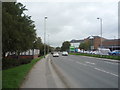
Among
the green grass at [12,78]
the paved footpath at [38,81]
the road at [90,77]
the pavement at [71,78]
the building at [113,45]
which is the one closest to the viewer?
the green grass at [12,78]

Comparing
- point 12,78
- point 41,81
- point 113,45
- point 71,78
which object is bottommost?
point 71,78

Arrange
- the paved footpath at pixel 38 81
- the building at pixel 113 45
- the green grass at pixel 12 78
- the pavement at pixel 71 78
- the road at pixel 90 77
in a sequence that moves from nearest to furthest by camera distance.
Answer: the green grass at pixel 12 78
the paved footpath at pixel 38 81
the pavement at pixel 71 78
the road at pixel 90 77
the building at pixel 113 45

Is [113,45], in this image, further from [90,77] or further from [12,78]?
[12,78]

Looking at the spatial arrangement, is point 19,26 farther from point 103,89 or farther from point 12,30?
point 103,89

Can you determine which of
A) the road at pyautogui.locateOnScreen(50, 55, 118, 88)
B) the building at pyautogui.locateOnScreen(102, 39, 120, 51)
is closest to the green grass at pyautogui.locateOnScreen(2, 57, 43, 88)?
the road at pyautogui.locateOnScreen(50, 55, 118, 88)

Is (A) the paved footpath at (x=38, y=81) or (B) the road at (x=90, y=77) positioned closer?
(A) the paved footpath at (x=38, y=81)

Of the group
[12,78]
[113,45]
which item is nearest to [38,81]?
[12,78]

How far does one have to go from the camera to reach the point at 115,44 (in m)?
126

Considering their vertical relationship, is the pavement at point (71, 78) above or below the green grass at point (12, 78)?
below

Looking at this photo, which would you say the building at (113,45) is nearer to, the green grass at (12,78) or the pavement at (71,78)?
the pavement at (71,78)

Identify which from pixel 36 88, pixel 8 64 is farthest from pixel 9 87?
pixel 8 64

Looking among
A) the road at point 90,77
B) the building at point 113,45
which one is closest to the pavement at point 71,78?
the road at point 90,77

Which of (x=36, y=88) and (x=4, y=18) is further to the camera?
(x=4, y=18)

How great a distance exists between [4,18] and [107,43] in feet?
411
